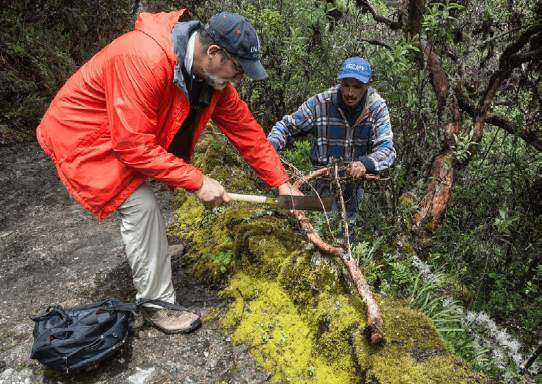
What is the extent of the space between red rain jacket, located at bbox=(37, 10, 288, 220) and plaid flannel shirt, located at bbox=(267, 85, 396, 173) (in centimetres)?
153

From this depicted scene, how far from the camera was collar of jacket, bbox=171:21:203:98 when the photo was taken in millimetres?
2439

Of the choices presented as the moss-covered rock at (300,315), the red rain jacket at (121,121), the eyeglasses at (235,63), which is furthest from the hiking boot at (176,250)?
the eyeglasses at (235,63)

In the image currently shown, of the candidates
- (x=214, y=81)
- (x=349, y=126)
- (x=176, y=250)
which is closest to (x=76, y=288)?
(x=176, y=250)

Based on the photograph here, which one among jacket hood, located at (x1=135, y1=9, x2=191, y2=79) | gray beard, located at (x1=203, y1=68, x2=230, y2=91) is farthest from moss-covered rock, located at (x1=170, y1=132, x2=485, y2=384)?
jacket hood, located at (x1=135, y1=9, x2=191, y2=79)

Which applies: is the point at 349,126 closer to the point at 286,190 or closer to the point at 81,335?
the point at 286,190

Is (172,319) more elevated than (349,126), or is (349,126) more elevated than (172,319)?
(349,126)

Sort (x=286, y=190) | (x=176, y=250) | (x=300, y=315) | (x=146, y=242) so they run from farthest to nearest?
(x=176, y=250)
(x=286, y=190)
(x=146, y=242)
(x=300, y=315)

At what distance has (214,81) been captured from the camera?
2691mm

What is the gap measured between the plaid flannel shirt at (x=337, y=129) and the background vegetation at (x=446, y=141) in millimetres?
384

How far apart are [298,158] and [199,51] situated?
8.59ft

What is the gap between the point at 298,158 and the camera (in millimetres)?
4961

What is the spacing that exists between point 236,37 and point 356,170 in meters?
1.67

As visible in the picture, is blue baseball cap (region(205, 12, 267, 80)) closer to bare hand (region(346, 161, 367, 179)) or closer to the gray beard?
the gray beard

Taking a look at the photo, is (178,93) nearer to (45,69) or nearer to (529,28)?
(529,28)
